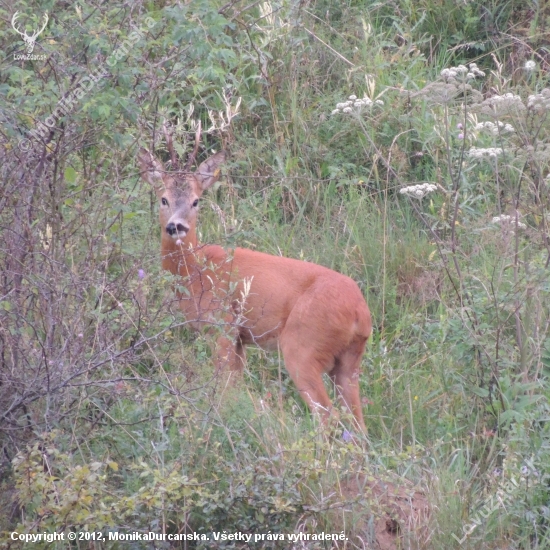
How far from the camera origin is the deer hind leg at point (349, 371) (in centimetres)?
613

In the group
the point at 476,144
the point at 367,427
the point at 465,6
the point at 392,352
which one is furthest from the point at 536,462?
the point at 465,6

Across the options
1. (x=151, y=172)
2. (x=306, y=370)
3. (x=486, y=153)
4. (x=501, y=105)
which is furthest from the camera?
(x=151, y=172)

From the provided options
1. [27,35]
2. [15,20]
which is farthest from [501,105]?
[15,20]

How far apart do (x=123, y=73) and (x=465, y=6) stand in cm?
535

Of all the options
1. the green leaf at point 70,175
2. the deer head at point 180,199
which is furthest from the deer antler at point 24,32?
the deer head at point 180,199

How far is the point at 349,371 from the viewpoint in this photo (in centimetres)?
624

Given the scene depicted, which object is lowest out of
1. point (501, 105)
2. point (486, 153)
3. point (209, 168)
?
point (209, 168)

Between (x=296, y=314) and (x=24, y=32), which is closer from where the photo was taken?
(x=24, y=32)

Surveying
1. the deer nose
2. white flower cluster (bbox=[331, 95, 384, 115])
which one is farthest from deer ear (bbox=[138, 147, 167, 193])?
white flower cluster (bbox=[331, 95, 384, 115])

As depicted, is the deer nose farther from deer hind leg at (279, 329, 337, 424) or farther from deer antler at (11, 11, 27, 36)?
deer antler at (11, 11, 27, 36)

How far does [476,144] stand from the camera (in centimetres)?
820

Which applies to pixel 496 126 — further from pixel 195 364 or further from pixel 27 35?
pixel 27 35

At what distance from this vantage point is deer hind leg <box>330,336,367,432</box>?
613 cm

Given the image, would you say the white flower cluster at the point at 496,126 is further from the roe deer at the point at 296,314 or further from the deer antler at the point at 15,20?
the deer antler at the point at 15,20
